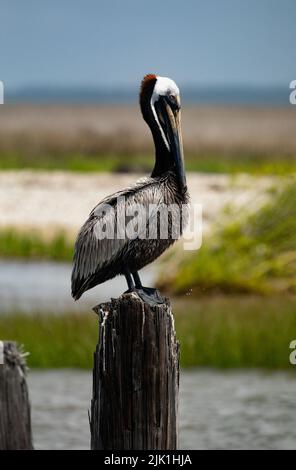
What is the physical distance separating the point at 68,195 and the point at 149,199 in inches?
855

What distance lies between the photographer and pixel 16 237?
66.8 feet

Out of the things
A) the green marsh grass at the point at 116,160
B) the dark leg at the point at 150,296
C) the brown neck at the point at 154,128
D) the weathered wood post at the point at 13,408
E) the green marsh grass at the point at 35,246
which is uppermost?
the green marsh grass at the point at 116,160

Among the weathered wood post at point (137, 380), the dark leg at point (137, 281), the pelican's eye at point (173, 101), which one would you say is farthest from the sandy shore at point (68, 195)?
the weathered wood post at point (137, 380)

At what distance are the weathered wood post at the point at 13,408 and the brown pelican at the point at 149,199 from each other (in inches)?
25.7

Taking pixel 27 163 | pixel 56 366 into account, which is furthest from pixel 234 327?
pixel 27 163

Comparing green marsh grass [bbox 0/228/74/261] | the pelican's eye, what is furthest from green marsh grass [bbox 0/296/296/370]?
green marsh grass [bbox 0/228/74/261]

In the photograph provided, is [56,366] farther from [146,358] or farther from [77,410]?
[146,358]

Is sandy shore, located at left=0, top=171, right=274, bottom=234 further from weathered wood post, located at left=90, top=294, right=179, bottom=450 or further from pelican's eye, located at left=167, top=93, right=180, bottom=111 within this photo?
weathered wood post, located at left=90, top=294, right=179, bottom=450

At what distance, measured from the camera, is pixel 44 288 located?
15.7 m

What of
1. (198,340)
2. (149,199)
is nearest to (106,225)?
(149,199)

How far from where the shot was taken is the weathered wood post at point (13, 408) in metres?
4.60

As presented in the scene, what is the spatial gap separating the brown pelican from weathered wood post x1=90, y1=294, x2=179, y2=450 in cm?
63

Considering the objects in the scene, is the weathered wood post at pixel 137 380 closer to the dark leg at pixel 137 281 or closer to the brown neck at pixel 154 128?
the dark leg at pixel 137 281

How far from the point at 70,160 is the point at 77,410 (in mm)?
26510
